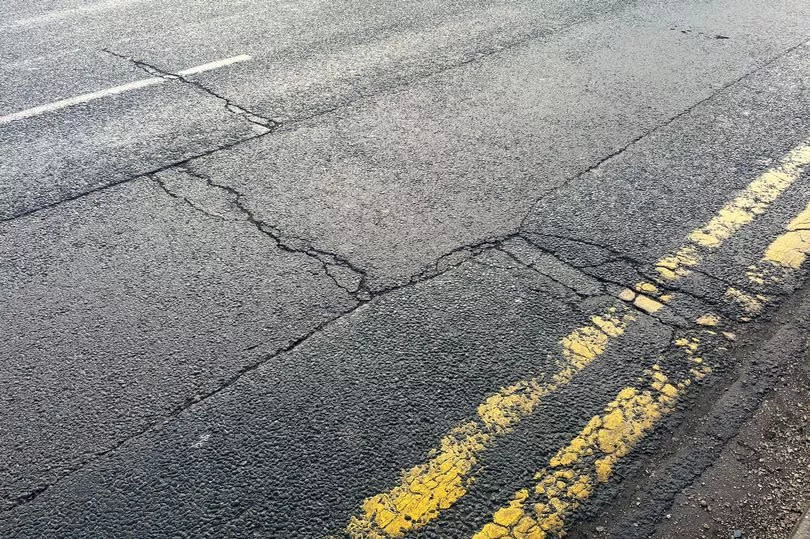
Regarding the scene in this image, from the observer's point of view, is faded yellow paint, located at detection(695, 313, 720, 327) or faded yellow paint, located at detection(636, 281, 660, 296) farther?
faded yellow paint, located at detection(636, 281, 660, 296)

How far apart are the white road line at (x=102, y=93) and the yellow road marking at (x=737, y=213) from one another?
4.15 m

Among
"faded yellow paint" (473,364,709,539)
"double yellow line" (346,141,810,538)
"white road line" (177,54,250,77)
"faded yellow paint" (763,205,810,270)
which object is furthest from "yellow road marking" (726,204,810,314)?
"white road line" (177,54,250,77)

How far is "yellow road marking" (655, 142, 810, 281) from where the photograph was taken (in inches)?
141

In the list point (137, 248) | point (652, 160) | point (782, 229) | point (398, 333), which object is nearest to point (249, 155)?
point (137, 248)

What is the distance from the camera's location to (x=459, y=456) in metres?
2.60

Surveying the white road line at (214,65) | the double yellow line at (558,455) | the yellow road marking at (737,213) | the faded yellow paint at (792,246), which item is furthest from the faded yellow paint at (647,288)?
the white road line at (214,65)

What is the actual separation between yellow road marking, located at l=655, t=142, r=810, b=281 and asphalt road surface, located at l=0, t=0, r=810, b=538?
22 millimetres

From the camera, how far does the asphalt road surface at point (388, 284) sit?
2529 mm

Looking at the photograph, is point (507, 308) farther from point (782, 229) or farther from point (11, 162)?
point (11, 162)

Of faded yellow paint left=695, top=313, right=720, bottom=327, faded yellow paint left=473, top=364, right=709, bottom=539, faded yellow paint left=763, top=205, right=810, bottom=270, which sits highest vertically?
faded yellow paint left=763, top=205, right=810, bottom=270

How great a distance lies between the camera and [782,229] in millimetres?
3850

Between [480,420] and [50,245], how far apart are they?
2.51 m

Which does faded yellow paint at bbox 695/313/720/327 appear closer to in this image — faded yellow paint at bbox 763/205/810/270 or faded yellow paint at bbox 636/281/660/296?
faded yellow paint at bbox 636/281/660/296

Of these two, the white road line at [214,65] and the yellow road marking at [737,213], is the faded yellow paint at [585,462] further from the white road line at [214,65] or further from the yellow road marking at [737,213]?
the white road line at [214,65]
